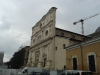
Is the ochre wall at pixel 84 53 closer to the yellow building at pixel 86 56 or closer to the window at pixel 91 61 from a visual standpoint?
the yellow building at pixel 86 56

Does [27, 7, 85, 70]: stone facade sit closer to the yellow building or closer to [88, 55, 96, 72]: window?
the yellow building

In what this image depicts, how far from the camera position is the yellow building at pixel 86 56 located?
53.7 feet

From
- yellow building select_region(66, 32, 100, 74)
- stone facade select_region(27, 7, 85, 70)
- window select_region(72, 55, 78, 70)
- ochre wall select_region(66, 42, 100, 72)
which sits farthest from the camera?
stone facade select_region(27, 7, 85, 70)

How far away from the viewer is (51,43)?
115 feet

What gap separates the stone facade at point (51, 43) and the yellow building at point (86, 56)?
11.9 metres

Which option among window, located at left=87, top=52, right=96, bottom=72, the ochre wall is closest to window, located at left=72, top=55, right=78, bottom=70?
the ochre wall

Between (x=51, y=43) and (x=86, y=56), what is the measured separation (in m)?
17.9

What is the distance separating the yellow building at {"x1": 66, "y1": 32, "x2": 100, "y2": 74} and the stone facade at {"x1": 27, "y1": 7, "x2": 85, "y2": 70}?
11869 millimetres

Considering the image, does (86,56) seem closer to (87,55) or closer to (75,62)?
(87,55)

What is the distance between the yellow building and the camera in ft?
53.7

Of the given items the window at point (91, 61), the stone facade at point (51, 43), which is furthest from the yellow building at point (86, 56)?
the stone facade at point (51, 43)

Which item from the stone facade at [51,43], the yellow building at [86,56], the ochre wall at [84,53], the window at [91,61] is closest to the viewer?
the ochre wall at [84,53]

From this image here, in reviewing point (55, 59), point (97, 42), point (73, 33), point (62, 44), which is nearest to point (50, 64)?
point (55, 59)

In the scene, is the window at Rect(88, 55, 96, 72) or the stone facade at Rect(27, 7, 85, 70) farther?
the stone facade at Rect(27, 7, 85, 70)
